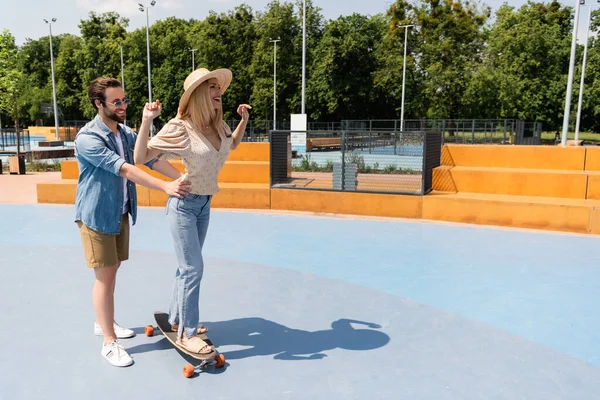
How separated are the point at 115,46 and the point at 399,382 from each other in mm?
63563

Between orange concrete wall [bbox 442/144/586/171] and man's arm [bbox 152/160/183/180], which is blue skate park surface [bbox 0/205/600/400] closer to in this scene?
man's arm [bbox 152/160/183/180]

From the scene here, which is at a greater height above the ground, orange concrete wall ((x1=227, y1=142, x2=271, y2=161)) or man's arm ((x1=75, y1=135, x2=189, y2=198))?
man's arm ((x1=75, y1=135, x2=189, y2=198))

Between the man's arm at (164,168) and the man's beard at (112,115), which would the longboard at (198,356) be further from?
the man's beard at (112,115)

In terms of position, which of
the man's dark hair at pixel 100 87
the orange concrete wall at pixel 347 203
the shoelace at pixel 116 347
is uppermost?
→ the man's dark hair at pixel 100 87

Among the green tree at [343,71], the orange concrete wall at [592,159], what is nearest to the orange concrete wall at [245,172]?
the orange concrete wall at [592,159]

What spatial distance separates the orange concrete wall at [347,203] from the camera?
29.5 ft

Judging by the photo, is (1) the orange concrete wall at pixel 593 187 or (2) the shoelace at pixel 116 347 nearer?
(2) the shoelace at pixel 116 347

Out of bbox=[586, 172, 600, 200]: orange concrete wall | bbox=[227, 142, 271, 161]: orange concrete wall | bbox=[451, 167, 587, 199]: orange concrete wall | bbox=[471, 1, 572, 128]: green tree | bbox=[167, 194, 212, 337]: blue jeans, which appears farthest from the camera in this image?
bbox=[471, 1, 572, 128]: green tree

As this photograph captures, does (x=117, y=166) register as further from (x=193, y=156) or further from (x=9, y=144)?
(x=9, y=144)

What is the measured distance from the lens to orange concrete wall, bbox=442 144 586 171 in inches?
363

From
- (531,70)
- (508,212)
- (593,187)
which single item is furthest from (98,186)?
(531,70)

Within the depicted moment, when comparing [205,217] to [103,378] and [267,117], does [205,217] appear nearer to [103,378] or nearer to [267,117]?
[103,378]

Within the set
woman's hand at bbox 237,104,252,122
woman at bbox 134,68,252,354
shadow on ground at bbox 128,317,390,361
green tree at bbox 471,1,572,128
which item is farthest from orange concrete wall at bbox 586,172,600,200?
green tree at bbox 471,1,572,128

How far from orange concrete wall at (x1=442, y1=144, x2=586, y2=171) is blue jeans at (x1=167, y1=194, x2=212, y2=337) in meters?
7.72
